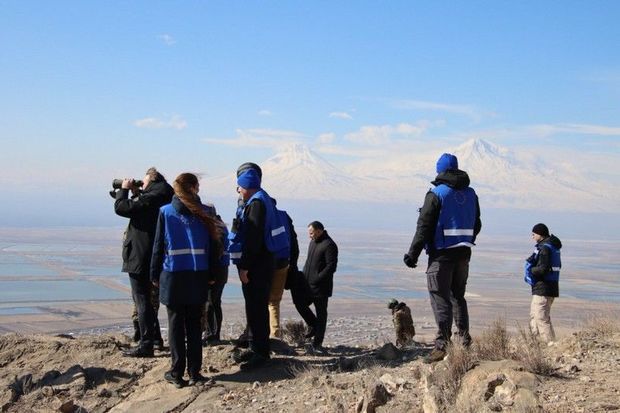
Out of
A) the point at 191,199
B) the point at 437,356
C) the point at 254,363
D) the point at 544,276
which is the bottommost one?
the point at 254,363

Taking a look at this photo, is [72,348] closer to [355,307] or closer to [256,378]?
[256,378]

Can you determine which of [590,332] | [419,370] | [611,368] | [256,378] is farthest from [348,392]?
[590,332]

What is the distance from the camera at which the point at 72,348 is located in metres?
8.63

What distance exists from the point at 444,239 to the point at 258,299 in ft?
6.46

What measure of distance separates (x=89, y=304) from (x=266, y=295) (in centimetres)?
5943

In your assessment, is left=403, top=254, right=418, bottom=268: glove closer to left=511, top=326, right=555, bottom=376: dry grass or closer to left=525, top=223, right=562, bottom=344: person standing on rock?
left=511, top=326, right=555, bottom=376: dry grass

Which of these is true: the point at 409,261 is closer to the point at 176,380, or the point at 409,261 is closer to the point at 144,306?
the point at 176,380

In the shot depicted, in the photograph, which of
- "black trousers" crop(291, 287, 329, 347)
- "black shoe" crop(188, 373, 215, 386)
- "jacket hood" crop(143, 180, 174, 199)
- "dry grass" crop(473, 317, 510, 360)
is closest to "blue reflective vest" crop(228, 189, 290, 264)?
"jacket hood" crop(143, 180, 174, 199)

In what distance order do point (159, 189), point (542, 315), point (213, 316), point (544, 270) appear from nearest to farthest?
point (159, 189)
point (213, 316)
point (544, 270)
point (542, 315)

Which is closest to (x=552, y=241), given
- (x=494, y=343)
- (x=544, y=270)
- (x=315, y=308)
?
(x=544, y=270)

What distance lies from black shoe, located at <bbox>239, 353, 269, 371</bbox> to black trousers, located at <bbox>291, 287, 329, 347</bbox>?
1.74 meters

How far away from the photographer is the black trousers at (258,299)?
723 cm

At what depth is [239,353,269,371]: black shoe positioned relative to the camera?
291 inches

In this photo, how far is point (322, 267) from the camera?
31.0 ft
